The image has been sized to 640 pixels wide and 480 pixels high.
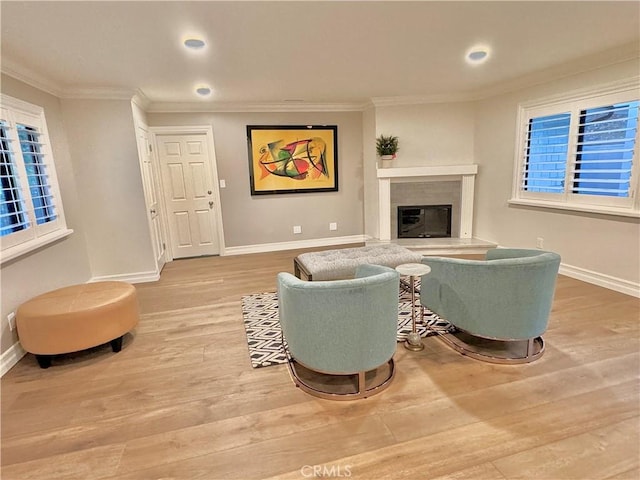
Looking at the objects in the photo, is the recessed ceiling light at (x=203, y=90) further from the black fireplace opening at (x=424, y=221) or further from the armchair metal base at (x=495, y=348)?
the armchair metal base at (x=495, y=348)

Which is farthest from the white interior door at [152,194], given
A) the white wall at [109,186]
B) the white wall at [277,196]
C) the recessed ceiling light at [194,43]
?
the recessed ceiling light at [194,43]

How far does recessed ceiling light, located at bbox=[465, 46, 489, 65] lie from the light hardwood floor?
2.58m

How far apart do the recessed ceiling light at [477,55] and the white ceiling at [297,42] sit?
0.09 meters

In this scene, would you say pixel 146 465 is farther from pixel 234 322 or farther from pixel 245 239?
pixel 245 239

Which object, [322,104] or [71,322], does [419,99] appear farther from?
[71,322]

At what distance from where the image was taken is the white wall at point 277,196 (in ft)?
17.8

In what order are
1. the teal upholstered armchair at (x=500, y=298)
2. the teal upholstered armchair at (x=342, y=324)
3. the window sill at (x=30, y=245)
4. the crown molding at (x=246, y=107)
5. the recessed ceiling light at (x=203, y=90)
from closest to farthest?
1. the teal upholstered armchair at (x=342, y=324)
2. the teal upholstered armchair at (x=500, y=298)
3. the window sill at (x=30, y=245)
4. the recessed ceiling light at (x=203, y=90)
5. the crown molding at (x=246, y=107)

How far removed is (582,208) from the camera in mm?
3826

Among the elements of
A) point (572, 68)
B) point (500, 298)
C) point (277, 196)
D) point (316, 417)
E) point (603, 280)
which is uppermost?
point (572, 68)

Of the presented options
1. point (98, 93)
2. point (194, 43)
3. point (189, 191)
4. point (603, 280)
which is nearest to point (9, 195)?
point (98, 93)

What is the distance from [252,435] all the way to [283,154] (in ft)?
14.9

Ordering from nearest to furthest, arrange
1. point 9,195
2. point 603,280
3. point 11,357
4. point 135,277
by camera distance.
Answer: point 11,357 < point 9,195 < point 603,280 < point 135,277

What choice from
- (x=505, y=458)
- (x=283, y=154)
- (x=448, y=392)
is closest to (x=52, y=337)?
(x=448, y=392)

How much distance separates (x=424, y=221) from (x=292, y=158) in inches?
95.4
